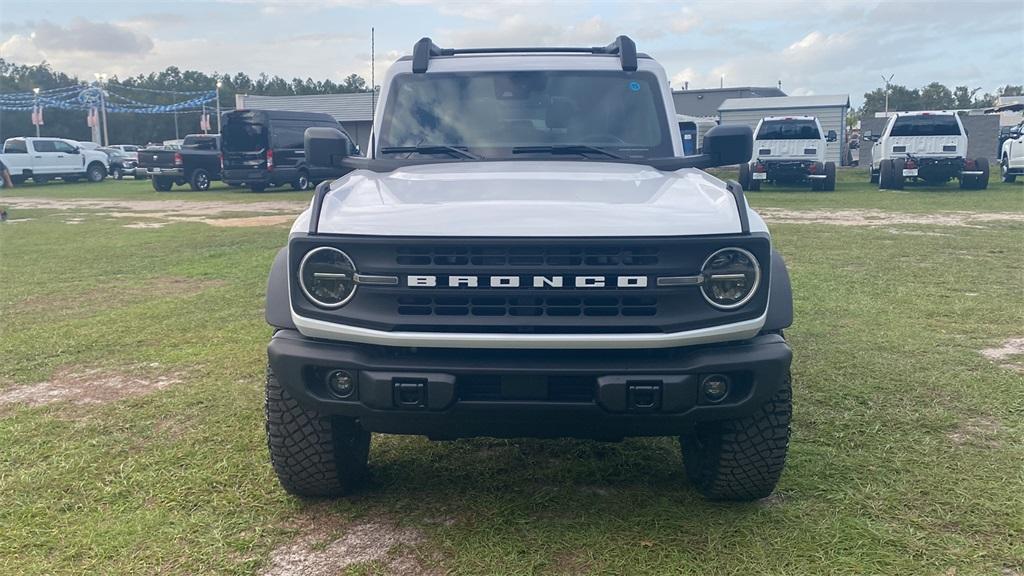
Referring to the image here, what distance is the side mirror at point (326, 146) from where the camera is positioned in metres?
4.16

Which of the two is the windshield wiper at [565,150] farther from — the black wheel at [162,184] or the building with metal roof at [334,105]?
the building with metal roof at [334,105]

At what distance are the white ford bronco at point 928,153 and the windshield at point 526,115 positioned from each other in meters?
18.8

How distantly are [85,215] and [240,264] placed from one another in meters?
8.87

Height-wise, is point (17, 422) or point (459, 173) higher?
point (459, 173)

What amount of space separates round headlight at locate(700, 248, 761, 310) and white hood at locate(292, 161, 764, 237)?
0.30 feet

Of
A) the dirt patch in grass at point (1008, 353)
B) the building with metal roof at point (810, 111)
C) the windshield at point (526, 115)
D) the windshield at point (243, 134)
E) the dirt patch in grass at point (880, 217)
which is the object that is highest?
the building with metal roof at point (810, 111)

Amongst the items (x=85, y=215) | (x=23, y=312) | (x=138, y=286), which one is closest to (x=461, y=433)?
(x=23, y=312)

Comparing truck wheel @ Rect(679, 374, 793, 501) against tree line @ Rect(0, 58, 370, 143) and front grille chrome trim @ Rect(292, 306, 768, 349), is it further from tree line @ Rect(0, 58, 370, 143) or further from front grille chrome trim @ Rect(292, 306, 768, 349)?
tree line @ Rect(0, 58, 370, 143)

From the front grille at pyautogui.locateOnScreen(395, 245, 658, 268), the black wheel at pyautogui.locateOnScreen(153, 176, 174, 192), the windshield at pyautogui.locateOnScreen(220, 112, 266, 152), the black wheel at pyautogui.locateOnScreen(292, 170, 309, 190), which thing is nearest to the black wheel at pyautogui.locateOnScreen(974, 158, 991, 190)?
the black wheel at pyautogui.locateOnScreen(292, 170, 309, 190)

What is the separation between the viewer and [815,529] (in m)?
3.08

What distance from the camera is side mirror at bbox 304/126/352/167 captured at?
13.6 ft

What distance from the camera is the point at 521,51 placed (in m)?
4.79

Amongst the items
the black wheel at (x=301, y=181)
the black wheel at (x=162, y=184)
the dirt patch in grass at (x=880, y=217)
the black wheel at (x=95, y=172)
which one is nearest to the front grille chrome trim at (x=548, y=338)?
the dirt patch in grass at (x=880, y=217)

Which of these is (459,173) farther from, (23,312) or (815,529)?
(23,312)
